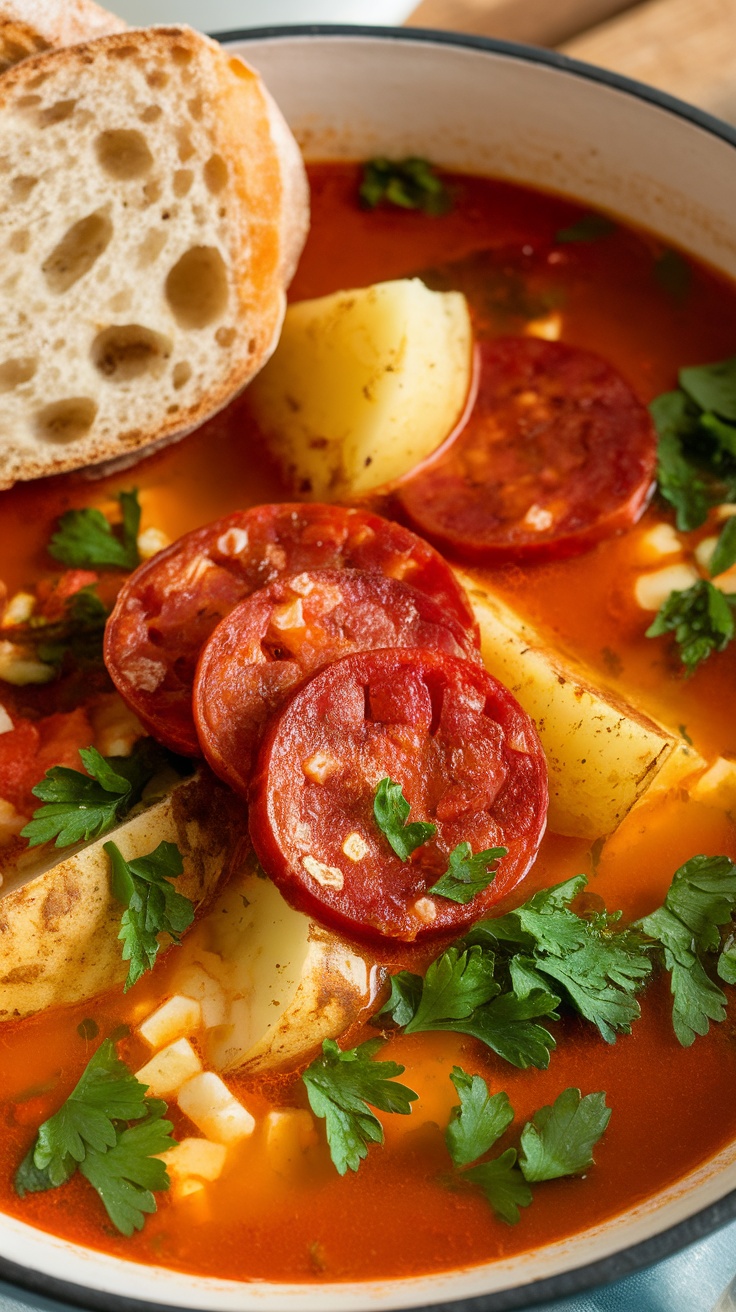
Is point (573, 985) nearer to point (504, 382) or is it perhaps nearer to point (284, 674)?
point (284, 674)

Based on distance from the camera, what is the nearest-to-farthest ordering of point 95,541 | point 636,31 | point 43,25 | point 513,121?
1. point 43,25
2. point 95,541
3. point 513,121
4. point 636,31

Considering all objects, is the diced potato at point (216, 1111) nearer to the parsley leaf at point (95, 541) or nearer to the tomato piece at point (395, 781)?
the tomato piece at point (395, 781)

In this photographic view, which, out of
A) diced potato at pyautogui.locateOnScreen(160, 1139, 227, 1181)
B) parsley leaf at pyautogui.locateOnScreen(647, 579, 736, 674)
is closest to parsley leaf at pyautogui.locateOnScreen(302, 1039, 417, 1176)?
diced potato at pyautogui.locateOnScreen(160, 1139, 227, 1181)

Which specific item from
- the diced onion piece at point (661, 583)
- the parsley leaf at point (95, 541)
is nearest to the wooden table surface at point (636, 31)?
the diced onion piece at point (661, 583)

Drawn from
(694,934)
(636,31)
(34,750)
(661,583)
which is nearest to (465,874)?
(694,934)

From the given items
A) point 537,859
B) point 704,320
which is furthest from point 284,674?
point 704,320

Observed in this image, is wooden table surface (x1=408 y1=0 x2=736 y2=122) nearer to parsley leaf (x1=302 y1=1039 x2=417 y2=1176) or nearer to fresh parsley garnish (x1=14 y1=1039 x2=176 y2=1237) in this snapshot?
parsley leaf (x1=302 y1=1039 x2=417 y2=1176)

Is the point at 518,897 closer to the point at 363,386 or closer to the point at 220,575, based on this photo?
the point at 220,575
